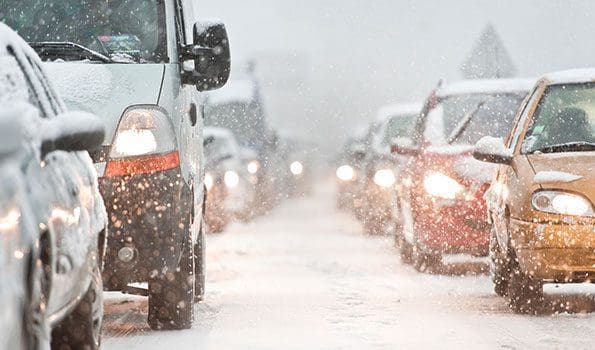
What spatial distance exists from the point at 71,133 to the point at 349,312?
17.7 ft

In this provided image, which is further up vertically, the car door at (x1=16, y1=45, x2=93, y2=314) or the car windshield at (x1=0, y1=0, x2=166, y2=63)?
the car windshield at (x1=0, y1=0, x2=166, y2=63)

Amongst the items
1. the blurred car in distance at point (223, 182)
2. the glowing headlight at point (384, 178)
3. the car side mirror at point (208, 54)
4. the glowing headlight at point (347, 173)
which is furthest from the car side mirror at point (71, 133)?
the glowing headlight at point (347, 173)

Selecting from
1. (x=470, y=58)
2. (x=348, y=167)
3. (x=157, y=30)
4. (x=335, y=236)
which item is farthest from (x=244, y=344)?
(x=470, y=58)

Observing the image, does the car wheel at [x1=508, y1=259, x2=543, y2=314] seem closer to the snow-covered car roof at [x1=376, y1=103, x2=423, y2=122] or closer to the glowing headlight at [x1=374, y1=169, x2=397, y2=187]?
the glowing headlight at [x1=374, y1=169, x2=397, y2=187]

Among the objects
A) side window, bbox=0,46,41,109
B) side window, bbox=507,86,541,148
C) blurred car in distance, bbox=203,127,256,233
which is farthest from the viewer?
blurred car in distance, bbox=203,127,256,233

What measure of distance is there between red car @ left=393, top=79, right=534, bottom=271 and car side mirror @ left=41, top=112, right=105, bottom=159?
8125 mm

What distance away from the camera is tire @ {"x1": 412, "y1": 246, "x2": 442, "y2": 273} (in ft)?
46.3

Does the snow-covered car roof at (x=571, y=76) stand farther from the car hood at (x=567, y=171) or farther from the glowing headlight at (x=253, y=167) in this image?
the glowing headlight at (x=253, y=167)

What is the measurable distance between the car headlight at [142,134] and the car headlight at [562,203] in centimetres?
260

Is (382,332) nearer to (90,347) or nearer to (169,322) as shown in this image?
(169,322)

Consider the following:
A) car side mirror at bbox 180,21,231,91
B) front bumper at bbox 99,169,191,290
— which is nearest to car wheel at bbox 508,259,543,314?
car side mirror at bbox 180,21,231,91

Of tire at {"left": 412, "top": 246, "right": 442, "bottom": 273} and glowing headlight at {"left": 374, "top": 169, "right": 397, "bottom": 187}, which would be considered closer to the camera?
tire at {"left": 412, "top": 246, "right": 442, "bottom": 273}

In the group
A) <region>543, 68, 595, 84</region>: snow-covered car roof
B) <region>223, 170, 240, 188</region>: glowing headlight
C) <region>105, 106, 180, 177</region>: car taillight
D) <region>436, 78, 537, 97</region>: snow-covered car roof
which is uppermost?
<region>543, 68, 595, 84</region>: snow-covered car roof

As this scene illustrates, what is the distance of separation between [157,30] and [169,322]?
1.73 meters
